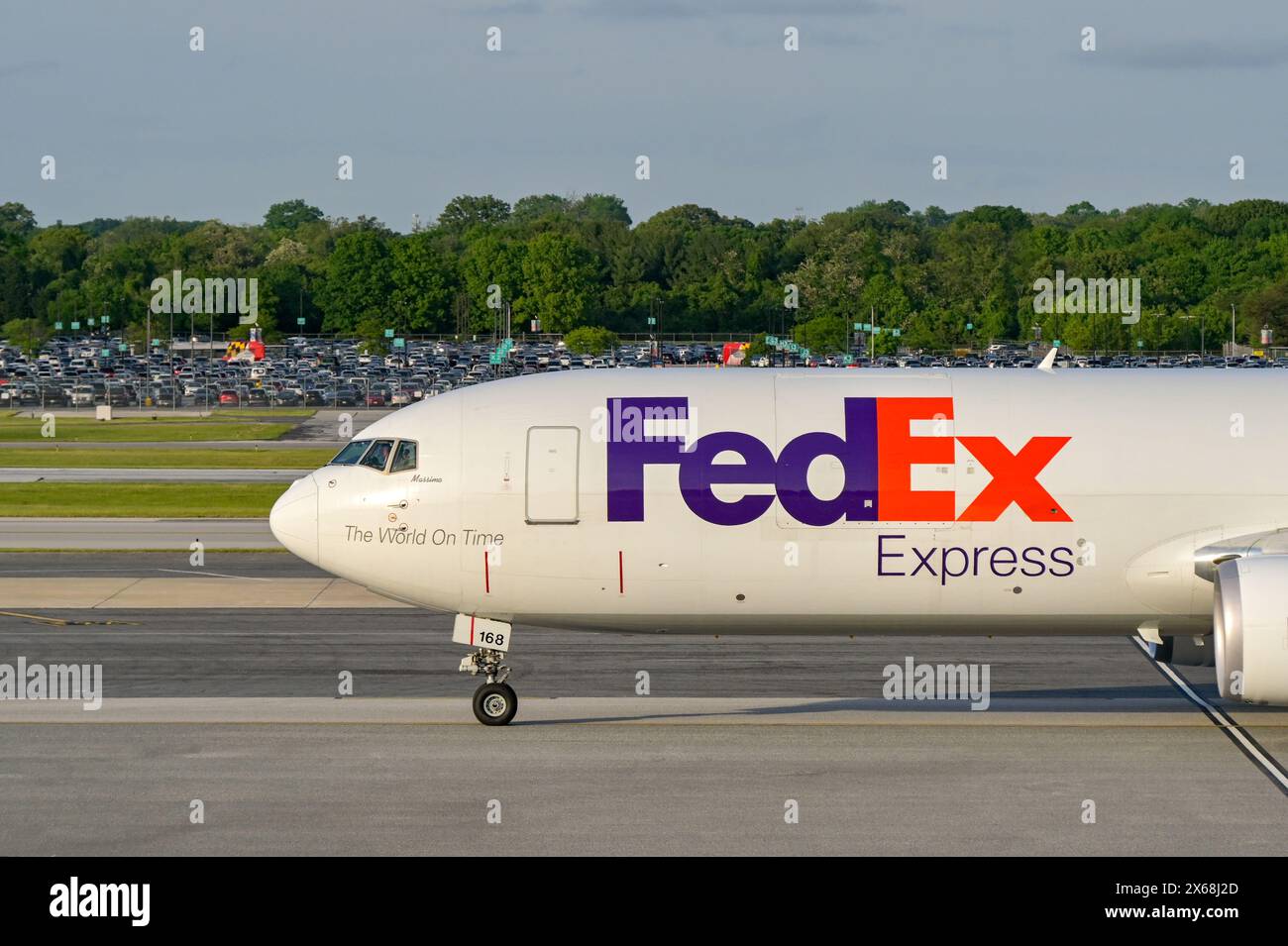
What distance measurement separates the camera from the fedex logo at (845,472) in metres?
21.8

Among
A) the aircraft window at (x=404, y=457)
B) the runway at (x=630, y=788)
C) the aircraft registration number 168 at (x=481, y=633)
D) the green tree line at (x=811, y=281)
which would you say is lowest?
the runway at (x=630, y=788)

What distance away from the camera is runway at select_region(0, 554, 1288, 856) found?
18094mm

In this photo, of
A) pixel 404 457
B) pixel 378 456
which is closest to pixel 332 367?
pixel 378 456

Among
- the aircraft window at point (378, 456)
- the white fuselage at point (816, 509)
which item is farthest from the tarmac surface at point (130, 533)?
the white fuselage at point (816, 509)

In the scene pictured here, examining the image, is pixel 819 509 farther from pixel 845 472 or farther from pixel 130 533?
pixel 130 533

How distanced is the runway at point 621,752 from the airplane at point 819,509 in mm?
1828

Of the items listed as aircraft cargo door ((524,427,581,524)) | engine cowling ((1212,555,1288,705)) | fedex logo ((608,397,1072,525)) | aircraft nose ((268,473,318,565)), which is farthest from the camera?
aircraft nose ((268,473,318,565))

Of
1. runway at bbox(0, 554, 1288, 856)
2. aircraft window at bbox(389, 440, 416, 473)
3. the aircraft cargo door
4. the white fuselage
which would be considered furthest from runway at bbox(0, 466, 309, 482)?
the aircraft cargo door

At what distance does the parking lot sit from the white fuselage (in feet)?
234

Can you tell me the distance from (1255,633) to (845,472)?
581 cm

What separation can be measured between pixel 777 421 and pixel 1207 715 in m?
8.42

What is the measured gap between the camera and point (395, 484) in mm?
22422

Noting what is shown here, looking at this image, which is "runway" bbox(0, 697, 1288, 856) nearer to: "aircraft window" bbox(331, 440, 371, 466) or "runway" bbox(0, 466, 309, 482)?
"aircraft window" bbox(331, 440, 371, 466)

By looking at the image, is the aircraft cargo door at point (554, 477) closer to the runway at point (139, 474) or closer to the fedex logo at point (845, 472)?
the fedex logo at point (845, 472)
